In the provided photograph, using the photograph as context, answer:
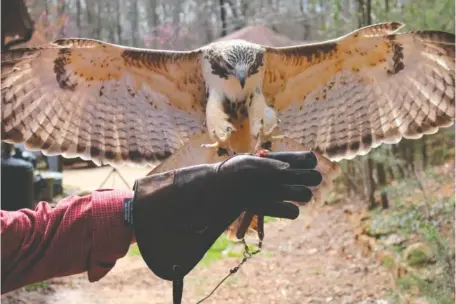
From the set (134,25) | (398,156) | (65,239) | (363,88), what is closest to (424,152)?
(398,156)

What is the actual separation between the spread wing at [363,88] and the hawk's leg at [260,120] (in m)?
0.27

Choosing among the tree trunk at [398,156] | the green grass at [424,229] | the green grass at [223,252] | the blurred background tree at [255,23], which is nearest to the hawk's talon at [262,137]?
the green grass at [424,229]

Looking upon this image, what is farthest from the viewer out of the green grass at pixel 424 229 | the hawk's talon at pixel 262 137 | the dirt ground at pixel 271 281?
the dirt ground at pixel 271 281

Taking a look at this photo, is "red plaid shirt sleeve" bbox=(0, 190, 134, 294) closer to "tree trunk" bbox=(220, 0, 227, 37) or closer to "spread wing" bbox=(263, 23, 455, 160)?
"spread wing" bbox=(263, 23, 455, 160)

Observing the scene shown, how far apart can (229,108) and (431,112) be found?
1087 mm

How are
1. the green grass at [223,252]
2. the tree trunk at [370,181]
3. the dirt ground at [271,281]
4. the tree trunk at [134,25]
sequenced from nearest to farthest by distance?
the dirt ground at [271,281], the green grass at [223,252], the tree trunk at [370,181], the tree trunk at [134,25]

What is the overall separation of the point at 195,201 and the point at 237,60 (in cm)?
→ 136

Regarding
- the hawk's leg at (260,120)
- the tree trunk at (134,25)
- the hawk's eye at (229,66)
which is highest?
the tree trunk at (134,25)

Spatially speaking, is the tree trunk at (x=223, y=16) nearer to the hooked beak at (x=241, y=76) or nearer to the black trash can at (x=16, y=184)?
the black trash can at (x=16, y=184)

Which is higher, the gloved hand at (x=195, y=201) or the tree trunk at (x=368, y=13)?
the tree trunk at (x=368, y=13)

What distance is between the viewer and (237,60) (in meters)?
2.70

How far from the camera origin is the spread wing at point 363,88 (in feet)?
9.42

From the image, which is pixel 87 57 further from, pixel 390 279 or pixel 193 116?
pixel 390 279

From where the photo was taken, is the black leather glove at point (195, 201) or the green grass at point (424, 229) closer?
the black leather glove at point (195, 201)
